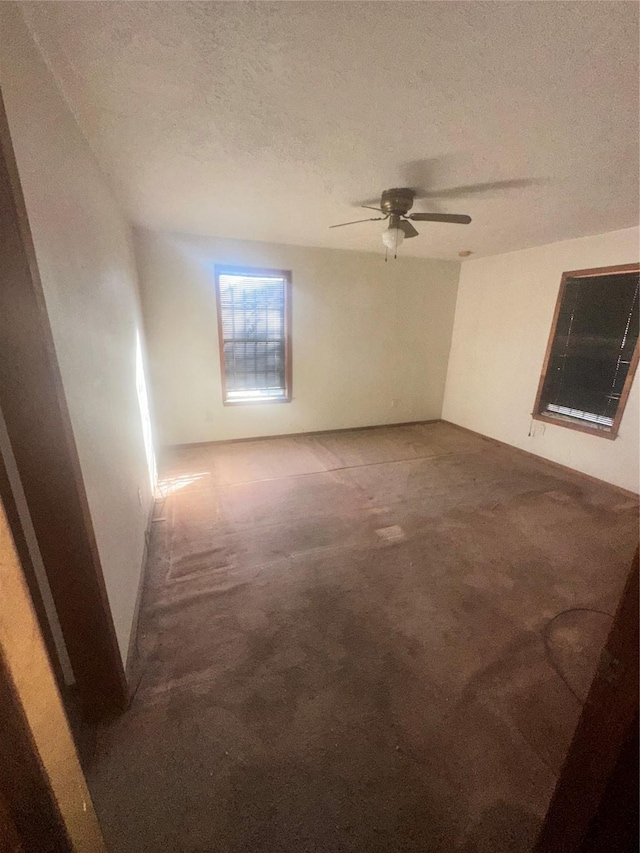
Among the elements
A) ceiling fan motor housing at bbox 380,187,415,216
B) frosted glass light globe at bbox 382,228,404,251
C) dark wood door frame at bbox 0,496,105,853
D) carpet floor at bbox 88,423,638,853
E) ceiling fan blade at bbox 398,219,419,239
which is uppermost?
ceiling fan motor housing at bbox 380,187,415,216

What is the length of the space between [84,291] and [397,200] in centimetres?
199

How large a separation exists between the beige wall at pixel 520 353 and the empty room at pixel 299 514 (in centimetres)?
6

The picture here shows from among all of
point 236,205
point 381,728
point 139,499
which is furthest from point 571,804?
point 236,205

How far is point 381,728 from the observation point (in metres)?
1.30

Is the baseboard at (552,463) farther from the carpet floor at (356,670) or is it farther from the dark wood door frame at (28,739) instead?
the dark wood door frame at (28,739)

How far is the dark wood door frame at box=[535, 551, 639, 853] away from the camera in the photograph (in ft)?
1.59

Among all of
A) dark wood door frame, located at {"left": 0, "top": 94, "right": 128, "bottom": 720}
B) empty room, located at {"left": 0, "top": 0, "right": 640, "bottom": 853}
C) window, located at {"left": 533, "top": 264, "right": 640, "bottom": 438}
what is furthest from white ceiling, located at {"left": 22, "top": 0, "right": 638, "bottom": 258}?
window, located at {"left": 533, "top": 264, "right": 640, "bottom": 438}

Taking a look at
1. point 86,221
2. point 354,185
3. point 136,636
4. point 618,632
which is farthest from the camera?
point 354,185

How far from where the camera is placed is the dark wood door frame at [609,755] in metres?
0.48

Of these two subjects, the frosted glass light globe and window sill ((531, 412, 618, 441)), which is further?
window sill ((531, 412, 618, 441))

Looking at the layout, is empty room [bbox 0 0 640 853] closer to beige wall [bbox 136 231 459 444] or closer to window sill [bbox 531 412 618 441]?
window sill [bbox 531 412 618 441]

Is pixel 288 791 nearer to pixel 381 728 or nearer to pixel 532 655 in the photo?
pixel 381 728

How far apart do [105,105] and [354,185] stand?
1402 mm

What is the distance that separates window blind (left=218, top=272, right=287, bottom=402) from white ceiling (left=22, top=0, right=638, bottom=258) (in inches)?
58.1
